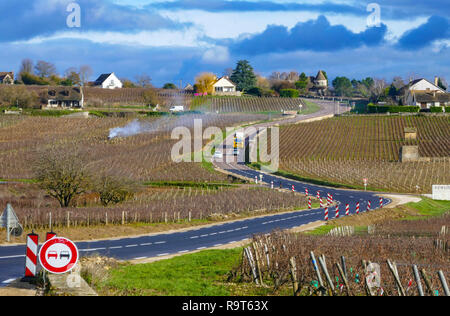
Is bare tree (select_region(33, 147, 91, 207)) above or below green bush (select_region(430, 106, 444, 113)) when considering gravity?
below

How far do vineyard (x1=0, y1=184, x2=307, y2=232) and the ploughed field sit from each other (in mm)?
17343

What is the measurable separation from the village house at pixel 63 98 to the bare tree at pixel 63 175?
112 metres

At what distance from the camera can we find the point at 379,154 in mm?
96250

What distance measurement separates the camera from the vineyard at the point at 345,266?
18078 millimetres

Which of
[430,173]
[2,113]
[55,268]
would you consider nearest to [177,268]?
[55,268]

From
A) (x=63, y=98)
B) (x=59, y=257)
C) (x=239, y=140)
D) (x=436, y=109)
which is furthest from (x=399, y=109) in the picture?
(x=59, y=257)

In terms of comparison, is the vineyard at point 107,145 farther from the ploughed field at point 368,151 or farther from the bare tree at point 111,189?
the ploughed field at point 368,151

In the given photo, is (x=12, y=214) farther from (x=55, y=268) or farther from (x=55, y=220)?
(x=55, y=268)

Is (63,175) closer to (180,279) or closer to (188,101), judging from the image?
(180,279)

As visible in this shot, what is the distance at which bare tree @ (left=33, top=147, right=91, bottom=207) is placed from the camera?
→ 1961 inches

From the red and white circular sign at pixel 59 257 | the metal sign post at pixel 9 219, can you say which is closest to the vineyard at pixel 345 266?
the red and white circular sign at pixel 59 257

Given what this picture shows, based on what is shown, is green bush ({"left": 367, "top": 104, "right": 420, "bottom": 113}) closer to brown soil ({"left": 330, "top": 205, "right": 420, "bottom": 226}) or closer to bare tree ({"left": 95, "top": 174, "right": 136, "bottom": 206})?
brown soil ({"left": 330, "top": 205, "right": 420, "bottom": 226})

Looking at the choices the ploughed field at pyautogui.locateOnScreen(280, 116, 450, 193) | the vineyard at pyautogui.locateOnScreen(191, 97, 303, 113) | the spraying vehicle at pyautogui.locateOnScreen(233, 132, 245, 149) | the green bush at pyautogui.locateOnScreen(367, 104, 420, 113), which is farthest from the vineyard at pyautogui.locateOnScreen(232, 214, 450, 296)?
the vineyard at pyautogui.locateOnScreen(191, 97, 303, 113)

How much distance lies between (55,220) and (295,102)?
485ft
